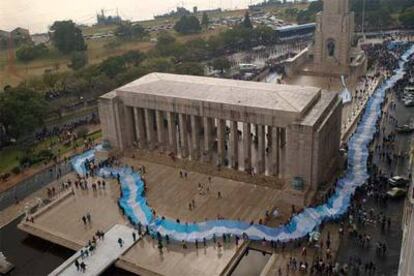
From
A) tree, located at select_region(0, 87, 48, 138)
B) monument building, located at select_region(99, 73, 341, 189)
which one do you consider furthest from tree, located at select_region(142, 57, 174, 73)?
monument building, located at select_region(99, 73, 341, 189)

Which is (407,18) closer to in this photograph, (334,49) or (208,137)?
(334,49)

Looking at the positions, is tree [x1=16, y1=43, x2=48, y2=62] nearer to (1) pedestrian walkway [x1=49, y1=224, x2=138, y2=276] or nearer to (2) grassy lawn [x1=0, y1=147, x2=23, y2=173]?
(2) grassy lawn [x1=0, y1=147, x2=23, y2=173]

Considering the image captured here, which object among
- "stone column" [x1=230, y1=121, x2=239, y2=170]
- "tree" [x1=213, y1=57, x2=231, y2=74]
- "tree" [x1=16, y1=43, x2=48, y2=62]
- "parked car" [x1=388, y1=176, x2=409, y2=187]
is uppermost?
"tree" [x1=16, y1=43, x2=48, y2=62]

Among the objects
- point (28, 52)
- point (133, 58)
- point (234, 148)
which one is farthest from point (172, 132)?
point (28, 52)

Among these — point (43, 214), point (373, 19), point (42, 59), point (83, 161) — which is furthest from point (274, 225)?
point (373, 19)

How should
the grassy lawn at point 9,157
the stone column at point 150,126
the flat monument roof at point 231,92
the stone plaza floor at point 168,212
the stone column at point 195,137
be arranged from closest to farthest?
the stone plaza floor at point 168,212, the flat monument roof at point 231,92, the stone column at point 195,137, the stone column at point 150,126, the grassy lawn at point 9,157

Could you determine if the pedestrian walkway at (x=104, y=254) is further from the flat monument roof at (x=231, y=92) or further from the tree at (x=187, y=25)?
the tree at (x=187, y=25)

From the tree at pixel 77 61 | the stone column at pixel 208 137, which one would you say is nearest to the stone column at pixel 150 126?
the stone column at pixel 208 137
